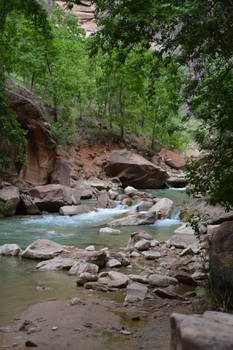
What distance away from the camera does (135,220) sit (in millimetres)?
13398

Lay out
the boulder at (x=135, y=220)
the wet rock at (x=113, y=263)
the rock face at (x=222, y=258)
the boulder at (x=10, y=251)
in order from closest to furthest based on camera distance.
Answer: the rock face at (x=222, y=258), the wet rock at (x=113, y=263), the boulder at (x=10, y=251), the boulder at (x=135, y=220)

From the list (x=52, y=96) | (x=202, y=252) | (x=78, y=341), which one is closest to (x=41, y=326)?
(x=78, y=341)

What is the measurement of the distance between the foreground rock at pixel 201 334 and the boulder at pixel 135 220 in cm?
1053

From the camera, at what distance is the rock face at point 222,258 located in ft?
14.8

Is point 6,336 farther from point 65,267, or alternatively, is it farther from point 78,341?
point 65,267

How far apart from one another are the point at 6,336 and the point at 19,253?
4.67 m

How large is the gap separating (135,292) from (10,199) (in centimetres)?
1019

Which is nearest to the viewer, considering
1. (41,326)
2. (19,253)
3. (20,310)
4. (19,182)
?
(41,326)

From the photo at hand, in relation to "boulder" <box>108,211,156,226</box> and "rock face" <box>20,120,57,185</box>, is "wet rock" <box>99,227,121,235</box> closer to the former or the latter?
"boulder" <box>108,211,156,226</box>

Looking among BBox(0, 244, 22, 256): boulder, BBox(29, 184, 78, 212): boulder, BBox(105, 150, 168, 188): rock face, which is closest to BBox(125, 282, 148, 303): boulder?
BBox(0, 244, 22, 256): boulder

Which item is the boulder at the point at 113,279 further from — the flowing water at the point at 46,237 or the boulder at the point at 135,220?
the boulder at the point at 135,220

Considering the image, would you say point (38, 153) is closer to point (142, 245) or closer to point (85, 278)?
point (142, 245)

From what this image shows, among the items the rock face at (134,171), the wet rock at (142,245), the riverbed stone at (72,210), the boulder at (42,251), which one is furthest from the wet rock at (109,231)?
the rock face at (134,171)

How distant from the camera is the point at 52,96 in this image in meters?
25.6
